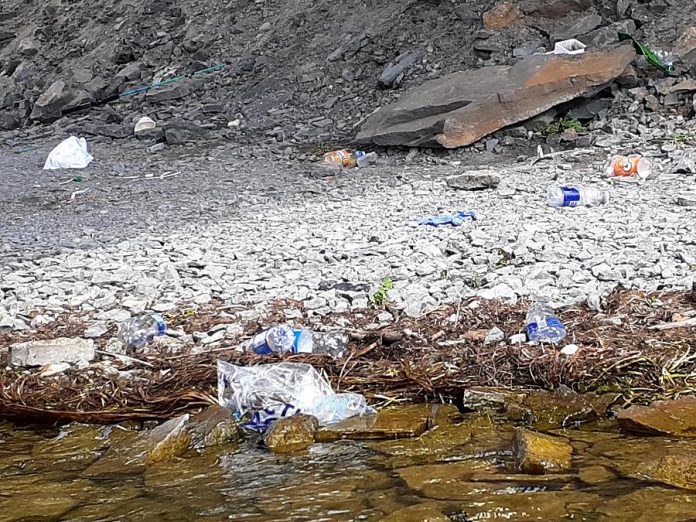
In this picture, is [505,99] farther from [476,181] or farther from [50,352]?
[50,352]

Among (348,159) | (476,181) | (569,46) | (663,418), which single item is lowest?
(348,159)

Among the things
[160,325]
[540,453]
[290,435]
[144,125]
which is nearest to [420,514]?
[540,453]

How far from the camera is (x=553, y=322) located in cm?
400

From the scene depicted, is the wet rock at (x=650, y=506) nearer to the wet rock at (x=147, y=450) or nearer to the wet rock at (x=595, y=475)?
the wet rock at (x=595, y=475)

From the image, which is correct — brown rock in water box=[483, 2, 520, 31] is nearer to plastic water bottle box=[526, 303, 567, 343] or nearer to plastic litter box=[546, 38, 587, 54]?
plastic litter box=[546, 38, 587, 54]

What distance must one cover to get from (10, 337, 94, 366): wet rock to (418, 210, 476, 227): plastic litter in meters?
2.85

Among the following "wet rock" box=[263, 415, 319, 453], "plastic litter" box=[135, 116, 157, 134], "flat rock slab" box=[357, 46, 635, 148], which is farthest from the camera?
"plastic litter" box=[135, 116, 157, 134]

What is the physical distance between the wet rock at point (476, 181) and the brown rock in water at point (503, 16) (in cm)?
400

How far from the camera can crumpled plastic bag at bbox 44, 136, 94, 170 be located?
10055 mm

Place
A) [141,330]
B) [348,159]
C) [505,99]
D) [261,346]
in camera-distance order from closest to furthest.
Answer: [261,346], [141,330], [505,99], [348,159]

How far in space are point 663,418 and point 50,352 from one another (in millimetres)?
2886

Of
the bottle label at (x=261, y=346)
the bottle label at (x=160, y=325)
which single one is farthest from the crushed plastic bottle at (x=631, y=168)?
the bottle label at (x=160, y=325)

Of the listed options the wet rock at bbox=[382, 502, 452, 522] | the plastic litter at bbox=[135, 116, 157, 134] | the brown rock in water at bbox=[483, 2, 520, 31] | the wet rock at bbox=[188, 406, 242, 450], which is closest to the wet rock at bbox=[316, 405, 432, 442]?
the wet rock at bbox=[188, 406, 242, 450]

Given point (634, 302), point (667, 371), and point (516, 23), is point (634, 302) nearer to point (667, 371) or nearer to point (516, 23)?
point (667, 371)
